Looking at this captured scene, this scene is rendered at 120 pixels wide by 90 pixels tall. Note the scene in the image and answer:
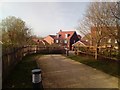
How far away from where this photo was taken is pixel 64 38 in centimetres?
8406

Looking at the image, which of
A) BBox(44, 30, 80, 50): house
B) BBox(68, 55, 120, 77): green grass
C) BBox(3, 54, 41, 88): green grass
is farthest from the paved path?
BBox(44, 30, 80, 50): house

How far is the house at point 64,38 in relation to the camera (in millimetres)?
81750

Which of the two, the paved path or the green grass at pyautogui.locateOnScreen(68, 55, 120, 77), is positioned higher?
the green grass at pyautogui.locateOnScreen(68, 55, 120, 77)

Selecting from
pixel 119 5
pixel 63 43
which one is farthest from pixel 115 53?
pixel 63 43

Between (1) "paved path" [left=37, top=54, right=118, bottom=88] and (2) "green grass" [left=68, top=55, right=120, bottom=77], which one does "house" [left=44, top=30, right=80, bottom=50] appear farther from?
(1) "paved path" [left=37, top=54, right=118, bottom=88]

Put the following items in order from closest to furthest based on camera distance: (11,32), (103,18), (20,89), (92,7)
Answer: (20,89)
(103,18)
(92,7)
(11,32)

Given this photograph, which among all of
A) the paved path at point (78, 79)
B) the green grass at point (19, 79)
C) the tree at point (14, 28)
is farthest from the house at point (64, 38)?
the paved path at point (78, 79)

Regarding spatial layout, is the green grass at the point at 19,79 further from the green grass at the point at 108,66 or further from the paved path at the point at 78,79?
the green grass at the point at 108,66

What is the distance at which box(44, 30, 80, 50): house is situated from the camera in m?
81.8

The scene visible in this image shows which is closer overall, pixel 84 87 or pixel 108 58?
pixel 84 87

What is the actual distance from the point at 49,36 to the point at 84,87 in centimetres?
8021

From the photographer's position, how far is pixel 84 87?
8234 millimetres

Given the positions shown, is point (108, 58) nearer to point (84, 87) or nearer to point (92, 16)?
point (92, 16)

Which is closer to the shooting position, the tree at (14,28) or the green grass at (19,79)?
the green grass at (19,79)
